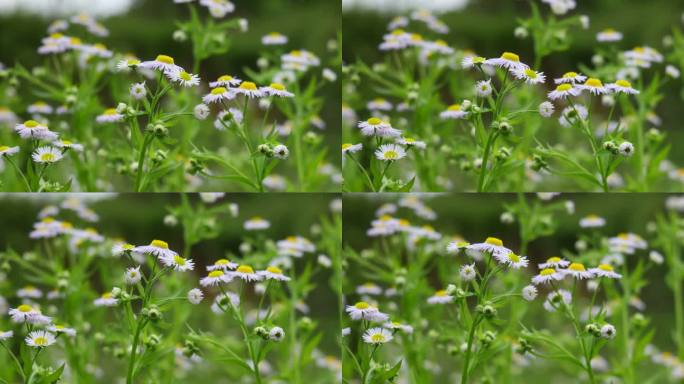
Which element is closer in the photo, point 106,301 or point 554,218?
point 106,301

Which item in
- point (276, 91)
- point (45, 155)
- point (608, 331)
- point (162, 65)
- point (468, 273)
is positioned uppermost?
point (162, 65)

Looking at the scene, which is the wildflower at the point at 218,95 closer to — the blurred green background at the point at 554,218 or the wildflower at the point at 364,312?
the blurred green background at the point at 554,218

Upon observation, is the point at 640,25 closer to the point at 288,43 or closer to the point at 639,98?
the point at 639,98

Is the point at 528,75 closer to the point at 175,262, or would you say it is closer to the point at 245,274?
the point at 245,274

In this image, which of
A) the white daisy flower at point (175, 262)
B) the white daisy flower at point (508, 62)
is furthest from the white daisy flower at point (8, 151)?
the white daisy flower at point (508, 62)

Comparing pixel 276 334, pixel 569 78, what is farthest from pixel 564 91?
pixel 276 334

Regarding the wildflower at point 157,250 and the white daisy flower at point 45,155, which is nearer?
the wildflower at point 157,250

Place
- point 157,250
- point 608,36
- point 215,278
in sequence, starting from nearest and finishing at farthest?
point 157,250, point 215,278, point 608,36

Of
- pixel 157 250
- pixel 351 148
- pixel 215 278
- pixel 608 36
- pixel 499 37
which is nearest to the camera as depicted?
pixel 157 250
